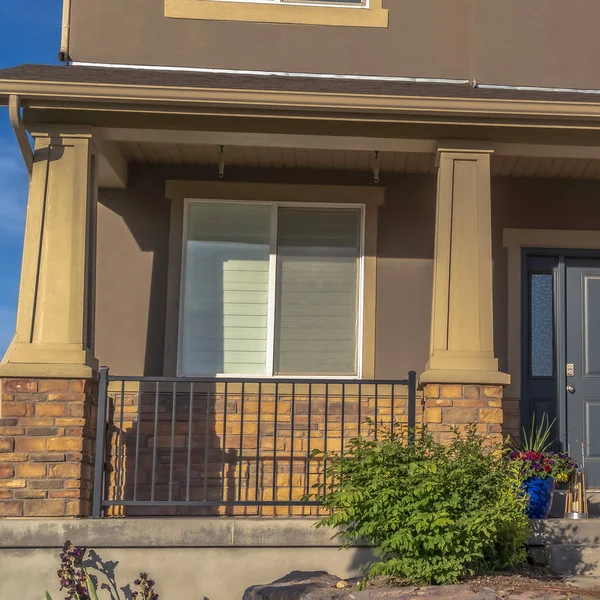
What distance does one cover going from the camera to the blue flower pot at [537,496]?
6902 mm

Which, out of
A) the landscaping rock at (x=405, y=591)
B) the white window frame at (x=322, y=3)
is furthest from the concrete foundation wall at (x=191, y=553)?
the white window frame at (x=322, y=3)

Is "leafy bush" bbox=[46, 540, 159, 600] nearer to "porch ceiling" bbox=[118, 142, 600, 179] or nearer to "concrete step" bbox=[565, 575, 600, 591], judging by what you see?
"concrete step" bbox=[565, 575, 600, 591]

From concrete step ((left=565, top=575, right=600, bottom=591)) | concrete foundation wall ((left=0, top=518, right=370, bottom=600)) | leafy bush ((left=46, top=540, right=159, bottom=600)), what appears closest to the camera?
concrete step ((left=565, top=575, right=600, bottom=591))

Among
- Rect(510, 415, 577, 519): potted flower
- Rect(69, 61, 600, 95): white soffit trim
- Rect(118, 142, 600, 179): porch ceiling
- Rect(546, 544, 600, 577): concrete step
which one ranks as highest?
Rect(69, 61, 600, 95): white soffit trim

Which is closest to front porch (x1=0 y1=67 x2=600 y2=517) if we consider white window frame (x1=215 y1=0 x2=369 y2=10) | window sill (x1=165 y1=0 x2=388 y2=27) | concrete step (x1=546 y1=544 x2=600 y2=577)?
concrete step (x1=546 y1=544 x2=600 y2=577)

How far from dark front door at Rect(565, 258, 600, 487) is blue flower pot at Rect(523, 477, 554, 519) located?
4.67 ft

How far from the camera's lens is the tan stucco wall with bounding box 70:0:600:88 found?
834 centimetres

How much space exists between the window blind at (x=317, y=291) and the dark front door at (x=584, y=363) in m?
1.84

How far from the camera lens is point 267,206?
848cm

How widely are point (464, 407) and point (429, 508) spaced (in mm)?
1338

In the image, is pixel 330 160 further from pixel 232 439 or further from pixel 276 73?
pixel 232 439

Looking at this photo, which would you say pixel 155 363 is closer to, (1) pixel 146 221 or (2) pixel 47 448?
(1) pixel 146 221

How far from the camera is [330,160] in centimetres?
823

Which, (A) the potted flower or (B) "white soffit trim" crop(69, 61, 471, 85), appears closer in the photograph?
(A) the potted flower
